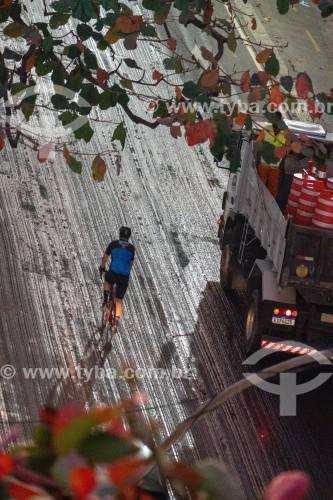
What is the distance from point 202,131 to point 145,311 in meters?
5.79

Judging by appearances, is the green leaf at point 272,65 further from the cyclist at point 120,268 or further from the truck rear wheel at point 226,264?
the truck rear wheel at point 226,264

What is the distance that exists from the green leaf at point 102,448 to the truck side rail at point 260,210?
990cm

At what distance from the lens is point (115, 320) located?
12234mm

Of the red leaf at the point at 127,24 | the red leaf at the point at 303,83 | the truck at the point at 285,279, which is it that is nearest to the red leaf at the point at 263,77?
the red leaf at the point at 303,83

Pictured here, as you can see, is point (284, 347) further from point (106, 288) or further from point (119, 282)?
point (106, 288)

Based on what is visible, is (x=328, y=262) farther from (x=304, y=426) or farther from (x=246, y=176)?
(x=246, y=176)

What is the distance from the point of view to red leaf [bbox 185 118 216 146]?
744 centimetres

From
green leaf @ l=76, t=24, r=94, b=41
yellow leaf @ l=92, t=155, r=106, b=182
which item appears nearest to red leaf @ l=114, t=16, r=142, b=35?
green leaf @ l=76, t=24, r=94, b=41

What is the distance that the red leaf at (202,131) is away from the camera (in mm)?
7438

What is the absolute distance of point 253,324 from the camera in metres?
12.2

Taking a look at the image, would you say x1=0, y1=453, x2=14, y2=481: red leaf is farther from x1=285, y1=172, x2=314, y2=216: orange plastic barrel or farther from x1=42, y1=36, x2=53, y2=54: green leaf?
x1=285, y1=172, x2=314, y2=216: orange plastic barrel

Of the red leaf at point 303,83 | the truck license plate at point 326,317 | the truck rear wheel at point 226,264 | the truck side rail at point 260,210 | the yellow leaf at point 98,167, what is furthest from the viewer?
the truck rear wheel at point 226,264

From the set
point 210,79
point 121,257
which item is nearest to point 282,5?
point 210,79

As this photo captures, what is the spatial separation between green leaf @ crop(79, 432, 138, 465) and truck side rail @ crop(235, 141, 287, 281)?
32.5 ft
